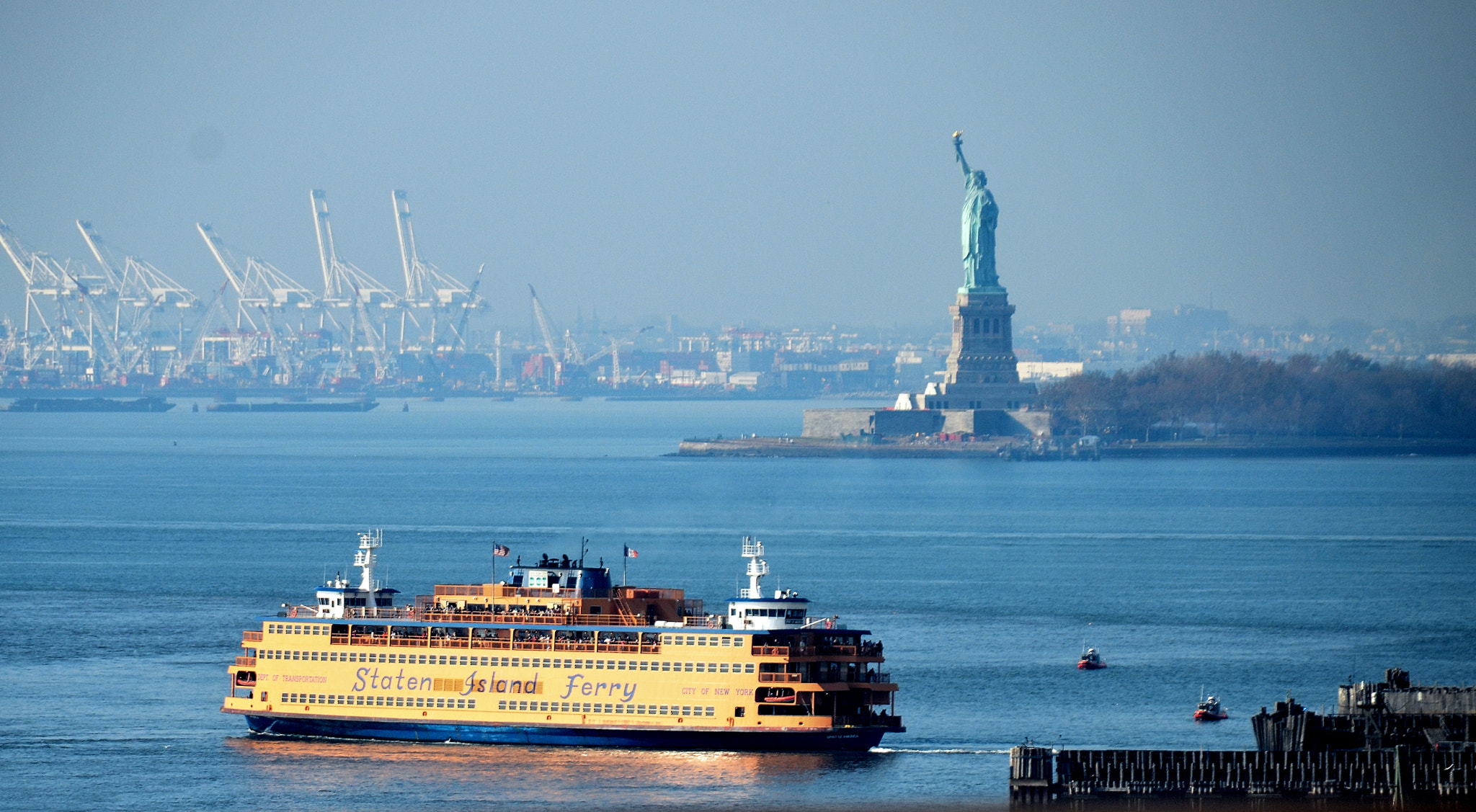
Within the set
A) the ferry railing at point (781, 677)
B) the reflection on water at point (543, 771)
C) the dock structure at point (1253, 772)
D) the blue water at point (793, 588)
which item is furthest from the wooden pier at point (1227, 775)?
the ferry railing at point (781, 677)

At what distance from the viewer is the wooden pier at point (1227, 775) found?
39.2 meters

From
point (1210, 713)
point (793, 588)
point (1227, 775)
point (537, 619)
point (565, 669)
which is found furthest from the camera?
point (793, 588)

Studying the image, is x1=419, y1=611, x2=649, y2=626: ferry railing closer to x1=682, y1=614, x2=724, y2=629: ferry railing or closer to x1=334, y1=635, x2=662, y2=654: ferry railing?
x1=334, y1=635, x2=662, y2=654: ferry railing

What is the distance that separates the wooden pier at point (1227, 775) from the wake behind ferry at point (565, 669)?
185 inches

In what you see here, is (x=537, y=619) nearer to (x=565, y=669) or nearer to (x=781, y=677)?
(x=565, y=669)

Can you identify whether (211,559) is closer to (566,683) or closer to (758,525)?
(758,525)

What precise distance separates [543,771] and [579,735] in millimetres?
2122

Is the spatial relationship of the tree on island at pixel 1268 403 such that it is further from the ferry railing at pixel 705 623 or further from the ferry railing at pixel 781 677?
the ferry railing at pixel 781 677

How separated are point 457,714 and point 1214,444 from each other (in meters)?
137

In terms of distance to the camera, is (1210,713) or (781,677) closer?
(781,677)

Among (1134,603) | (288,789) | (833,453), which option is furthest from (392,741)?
(833,453)

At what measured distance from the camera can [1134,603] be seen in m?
69.6

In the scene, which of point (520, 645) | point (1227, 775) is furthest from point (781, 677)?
point (1227, 775)

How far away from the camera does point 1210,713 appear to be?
48125mm
